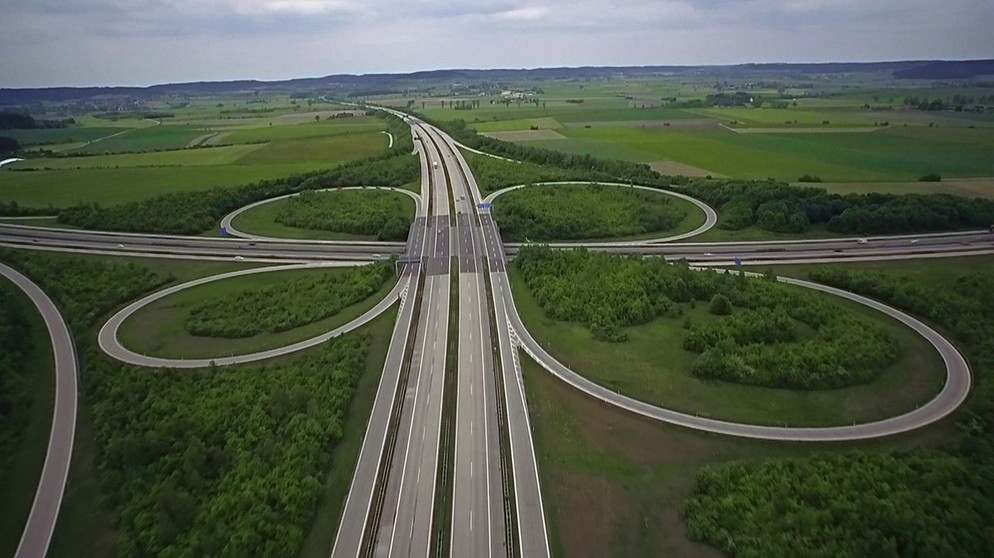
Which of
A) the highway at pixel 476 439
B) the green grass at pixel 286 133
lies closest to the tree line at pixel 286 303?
the highway at pixel 476 439

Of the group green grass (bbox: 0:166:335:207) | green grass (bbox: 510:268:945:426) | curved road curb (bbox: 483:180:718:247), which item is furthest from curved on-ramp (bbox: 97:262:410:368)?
green grass (bbox: 0:166:335:207)

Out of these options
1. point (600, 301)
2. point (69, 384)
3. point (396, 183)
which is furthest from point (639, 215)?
point (69, 384)

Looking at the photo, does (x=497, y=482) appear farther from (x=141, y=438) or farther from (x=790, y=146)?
(x=790, y=146)

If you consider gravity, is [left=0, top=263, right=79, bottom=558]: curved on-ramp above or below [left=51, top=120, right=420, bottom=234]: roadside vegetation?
below

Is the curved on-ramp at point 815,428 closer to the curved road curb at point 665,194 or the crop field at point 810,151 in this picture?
the curved road curb at point 665,194

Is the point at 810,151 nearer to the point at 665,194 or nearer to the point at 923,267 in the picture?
the point at 665,194

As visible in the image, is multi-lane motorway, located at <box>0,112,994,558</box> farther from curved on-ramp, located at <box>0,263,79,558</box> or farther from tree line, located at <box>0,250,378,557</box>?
tree line, located at <box>0,250,378,557</box>

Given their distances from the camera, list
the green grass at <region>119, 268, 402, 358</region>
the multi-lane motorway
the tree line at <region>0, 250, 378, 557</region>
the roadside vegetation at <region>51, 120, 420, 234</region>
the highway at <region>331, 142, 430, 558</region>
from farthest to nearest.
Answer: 1. the roadside vegetation at <region>51, 120, 420, 234</region>
2. the green grass at <region>119, 268, 402, 358</region>
3. the multi-lane motorway
4. the highway at <region>331, 142, 430, 558</region>
5. the tree line at <region>0, 250, 378, 557</region>
